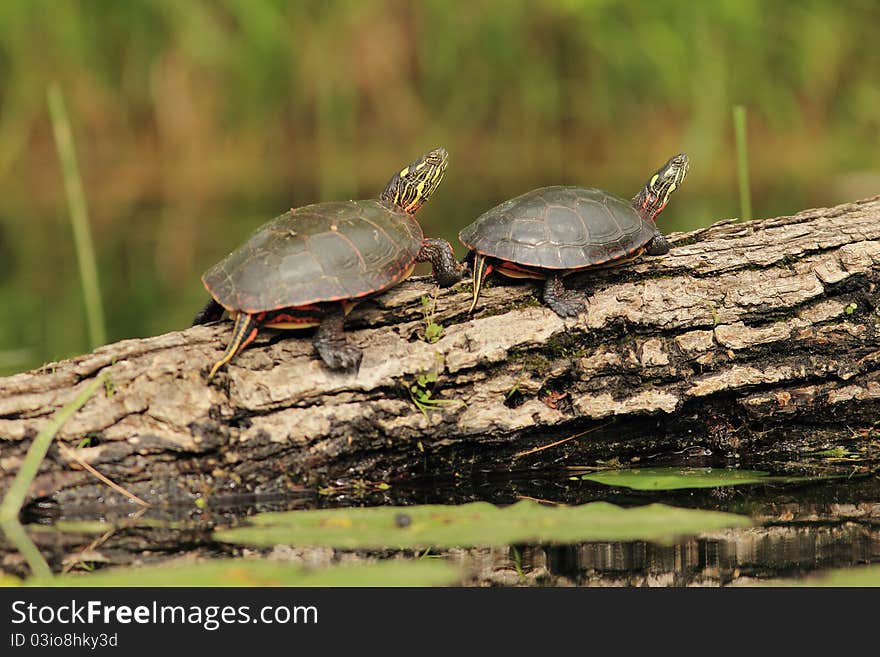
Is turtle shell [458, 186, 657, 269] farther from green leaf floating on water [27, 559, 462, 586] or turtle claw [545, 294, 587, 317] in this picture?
green leaf floating on water [27, 559, 462, 586]

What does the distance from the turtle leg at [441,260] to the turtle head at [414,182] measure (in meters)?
0.50

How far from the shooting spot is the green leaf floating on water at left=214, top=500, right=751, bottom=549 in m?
2.58

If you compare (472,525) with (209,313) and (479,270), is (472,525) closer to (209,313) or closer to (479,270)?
(479,270)

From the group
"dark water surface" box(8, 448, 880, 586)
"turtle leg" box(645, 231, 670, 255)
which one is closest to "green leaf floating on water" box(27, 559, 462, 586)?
"dark water surface" box(8, 448, 880, 586)

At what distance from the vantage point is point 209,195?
1077 centimetres

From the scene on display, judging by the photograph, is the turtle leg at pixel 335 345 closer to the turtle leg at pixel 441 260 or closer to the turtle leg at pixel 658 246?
the turtle leg at pixel 441 260

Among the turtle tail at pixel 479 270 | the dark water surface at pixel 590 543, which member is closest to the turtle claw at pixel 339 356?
the dark water surface at pixel 590 543

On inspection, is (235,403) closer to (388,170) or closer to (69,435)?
(69,435)

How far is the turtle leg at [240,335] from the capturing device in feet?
10.6

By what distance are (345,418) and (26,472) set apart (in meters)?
0.98

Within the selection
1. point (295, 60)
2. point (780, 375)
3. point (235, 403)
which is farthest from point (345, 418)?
point (295, 60)

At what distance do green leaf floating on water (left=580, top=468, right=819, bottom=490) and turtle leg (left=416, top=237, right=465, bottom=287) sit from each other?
91cm

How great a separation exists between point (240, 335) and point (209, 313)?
445 mm

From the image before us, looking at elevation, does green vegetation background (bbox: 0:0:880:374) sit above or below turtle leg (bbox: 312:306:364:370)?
above
